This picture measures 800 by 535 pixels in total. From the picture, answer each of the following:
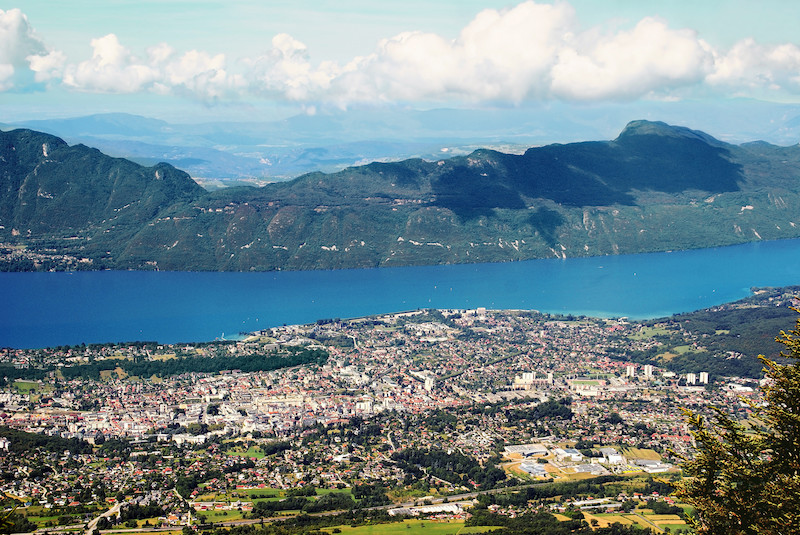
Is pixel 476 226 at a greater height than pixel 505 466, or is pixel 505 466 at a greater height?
pixel 476 226

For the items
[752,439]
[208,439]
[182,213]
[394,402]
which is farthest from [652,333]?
[182,213]

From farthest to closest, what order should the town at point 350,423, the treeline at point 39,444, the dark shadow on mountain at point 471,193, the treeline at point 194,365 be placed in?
the dark shadow on mountain at point 471,193
the treeline at point 194,365
the treeline at point 39,444
the town at point 350,423

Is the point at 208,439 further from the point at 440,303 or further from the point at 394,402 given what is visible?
the point at 440,303

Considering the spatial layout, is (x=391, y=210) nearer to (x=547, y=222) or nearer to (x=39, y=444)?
(x=547, y=222)

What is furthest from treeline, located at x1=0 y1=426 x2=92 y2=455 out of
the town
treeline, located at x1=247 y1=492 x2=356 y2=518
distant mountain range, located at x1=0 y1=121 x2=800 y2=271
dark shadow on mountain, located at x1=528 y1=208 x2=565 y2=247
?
dark shadow on mountain, located at x1=528 y1=208 x2=565 y2=247

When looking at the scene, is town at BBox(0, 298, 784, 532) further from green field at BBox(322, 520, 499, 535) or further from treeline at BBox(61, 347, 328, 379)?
green field at BBox(322, 520, 499, 535)

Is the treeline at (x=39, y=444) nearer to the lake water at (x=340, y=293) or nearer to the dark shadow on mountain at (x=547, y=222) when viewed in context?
the lake water at (x=340, y=293)

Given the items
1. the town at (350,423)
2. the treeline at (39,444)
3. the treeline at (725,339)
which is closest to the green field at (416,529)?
the town at (350,423)
